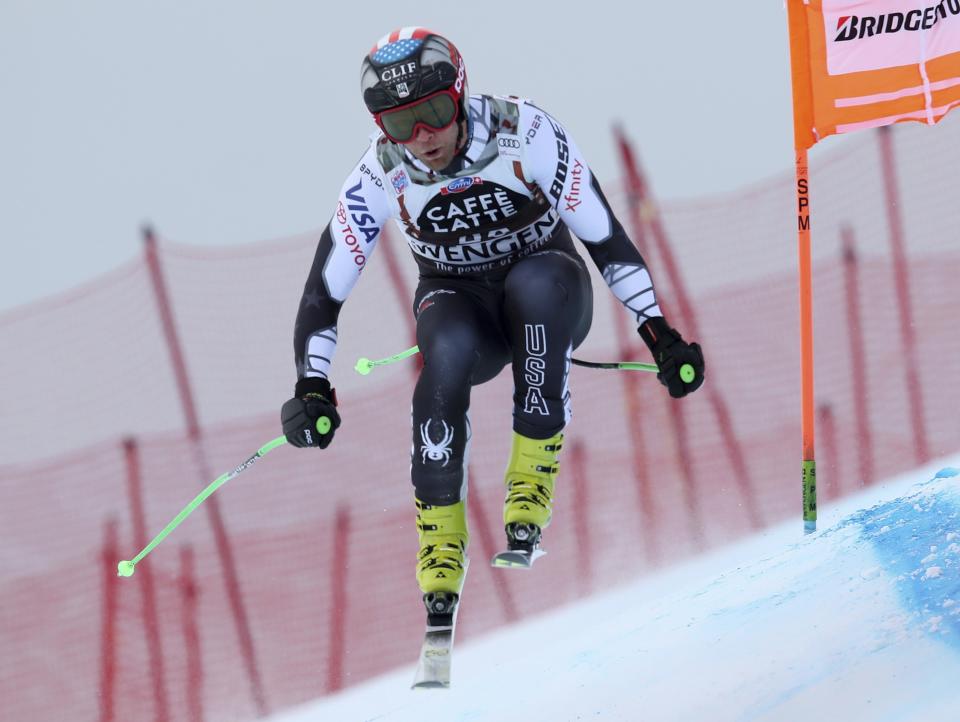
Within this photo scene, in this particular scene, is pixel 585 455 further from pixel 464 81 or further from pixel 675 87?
pixel 675 87

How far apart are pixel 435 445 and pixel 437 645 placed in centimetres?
62

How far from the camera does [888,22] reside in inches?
195

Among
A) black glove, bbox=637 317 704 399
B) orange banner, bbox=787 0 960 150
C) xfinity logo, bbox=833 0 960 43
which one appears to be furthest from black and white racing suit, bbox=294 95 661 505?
xfinity logo, bbox=833 0 960 43

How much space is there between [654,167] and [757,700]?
7149 millimetres

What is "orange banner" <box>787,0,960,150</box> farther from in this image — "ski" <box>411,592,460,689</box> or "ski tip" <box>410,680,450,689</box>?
"ski tip" <box>410,680,450,689</box>

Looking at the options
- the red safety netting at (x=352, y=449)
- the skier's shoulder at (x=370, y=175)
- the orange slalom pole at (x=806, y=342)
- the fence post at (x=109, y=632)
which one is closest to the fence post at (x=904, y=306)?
the red safety netting at (x=352, y=449)

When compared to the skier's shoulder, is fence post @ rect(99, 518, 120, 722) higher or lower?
lower

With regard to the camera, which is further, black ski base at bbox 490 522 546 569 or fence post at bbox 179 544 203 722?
fence post at bbox 179 544 203 722

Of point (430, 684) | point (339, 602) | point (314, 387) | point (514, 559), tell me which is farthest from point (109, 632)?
point (514, 559)

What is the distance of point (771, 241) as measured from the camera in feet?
25.9

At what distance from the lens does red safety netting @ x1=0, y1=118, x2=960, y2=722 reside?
6426mm

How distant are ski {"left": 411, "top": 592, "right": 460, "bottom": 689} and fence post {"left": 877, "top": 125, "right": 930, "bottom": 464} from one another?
4.27m

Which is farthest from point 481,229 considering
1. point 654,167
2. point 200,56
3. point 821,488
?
point 200,56

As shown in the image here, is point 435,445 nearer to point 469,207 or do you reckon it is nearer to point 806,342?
point 469,207
